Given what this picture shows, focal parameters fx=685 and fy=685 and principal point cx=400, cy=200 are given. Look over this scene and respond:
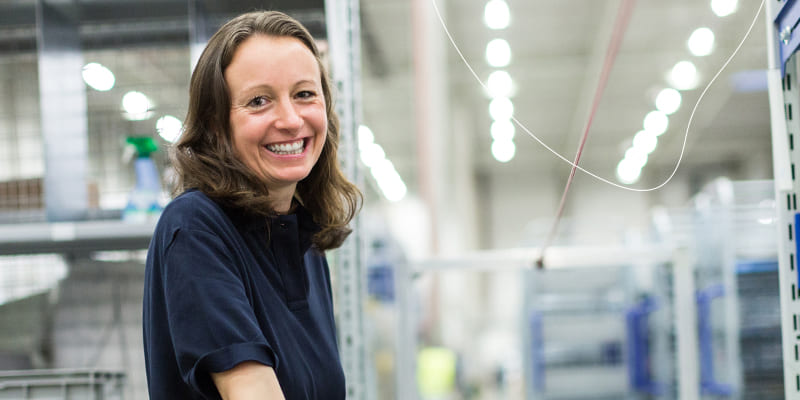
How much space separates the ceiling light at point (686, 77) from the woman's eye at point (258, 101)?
Answer: 1.80 feet

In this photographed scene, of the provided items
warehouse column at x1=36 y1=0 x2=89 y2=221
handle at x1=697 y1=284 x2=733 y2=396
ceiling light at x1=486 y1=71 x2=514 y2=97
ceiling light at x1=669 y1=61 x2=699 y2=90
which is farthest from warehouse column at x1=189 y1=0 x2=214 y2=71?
handle at x1=697 y1=284 x2=733 y2=396

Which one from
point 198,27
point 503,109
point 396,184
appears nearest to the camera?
point 503,109

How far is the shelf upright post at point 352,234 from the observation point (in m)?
1.59

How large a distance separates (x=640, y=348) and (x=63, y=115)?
4310 mm

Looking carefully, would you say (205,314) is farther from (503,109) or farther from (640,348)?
(640,348)

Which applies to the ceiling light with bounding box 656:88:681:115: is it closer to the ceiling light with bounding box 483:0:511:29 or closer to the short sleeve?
the ceiling light with bounding box 483:0:511:29

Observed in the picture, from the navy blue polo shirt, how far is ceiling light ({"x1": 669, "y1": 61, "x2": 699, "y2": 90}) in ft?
1.85

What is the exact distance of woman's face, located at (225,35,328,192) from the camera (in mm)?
891

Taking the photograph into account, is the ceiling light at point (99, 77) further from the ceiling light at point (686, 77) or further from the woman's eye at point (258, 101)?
the ceiling light at point (686, 77)

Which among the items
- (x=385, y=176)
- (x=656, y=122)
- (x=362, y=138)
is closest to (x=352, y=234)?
(x=362, y=138)

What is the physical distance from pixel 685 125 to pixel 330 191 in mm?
553

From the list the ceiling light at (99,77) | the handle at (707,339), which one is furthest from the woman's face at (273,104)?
the handle at (707,339)

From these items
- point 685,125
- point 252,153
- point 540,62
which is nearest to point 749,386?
point 685,125

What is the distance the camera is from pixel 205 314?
755 millimetres
